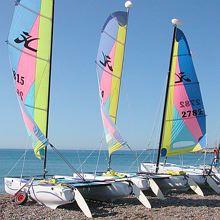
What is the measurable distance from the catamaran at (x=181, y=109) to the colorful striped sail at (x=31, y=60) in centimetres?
637

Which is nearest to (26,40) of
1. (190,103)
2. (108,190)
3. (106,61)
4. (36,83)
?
(36,83)

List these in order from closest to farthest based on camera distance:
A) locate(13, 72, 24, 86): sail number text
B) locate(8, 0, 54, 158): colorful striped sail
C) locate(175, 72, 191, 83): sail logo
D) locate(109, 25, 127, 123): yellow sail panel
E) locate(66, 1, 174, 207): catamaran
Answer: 1. locate(8, 0, 54, 158): colorful striped sail
2. locate(13, 72, 24, 86): sail number text
3. locate(66, 1, 174, 207): catamaran
4. locate(109, 25, 127, 123): yellow sail panel
5. locate(175, 72, 191, 83): sail logo

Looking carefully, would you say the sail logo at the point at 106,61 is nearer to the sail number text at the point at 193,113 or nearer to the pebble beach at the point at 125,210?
the sail number text at the point at 193,113

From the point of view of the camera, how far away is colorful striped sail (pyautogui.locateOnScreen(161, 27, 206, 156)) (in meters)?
18.8

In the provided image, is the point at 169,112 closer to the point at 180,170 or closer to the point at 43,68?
the point at 180,170

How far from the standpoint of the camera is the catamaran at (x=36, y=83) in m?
13.6

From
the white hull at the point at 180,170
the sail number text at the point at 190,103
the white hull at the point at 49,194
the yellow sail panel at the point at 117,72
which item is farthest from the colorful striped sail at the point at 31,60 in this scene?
the sail number text at the point at 190,103

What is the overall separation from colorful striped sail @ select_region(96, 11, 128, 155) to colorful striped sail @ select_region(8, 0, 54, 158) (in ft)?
10.0

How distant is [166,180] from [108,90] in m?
4.33

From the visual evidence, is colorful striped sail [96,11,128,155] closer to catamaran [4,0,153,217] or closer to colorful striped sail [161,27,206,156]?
colorful striped sail [161,27,206,156]

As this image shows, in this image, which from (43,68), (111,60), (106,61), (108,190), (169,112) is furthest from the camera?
(169,112)

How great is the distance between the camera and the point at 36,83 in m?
14.4

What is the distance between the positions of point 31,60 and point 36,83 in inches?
31.3

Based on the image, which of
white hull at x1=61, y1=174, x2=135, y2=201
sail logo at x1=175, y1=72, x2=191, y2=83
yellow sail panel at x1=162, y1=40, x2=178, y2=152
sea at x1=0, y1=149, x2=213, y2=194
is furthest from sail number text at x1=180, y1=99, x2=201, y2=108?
white hull at x1=61, y1=174, x2=135, y2=201
